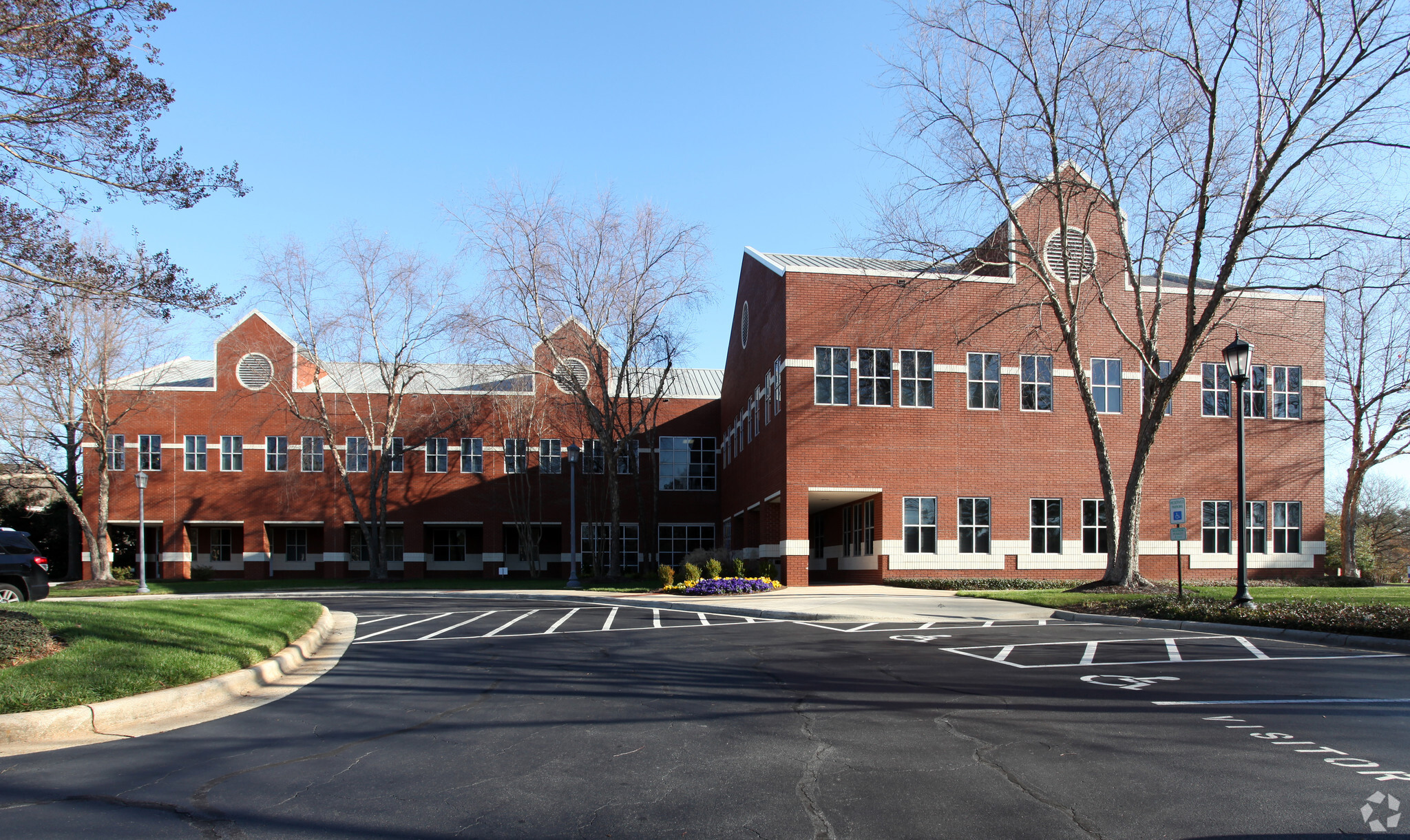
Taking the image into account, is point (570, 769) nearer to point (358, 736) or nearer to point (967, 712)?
point (358, 736)

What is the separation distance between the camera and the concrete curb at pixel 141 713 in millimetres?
7180

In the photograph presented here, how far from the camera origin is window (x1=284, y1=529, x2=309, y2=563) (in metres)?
47.0

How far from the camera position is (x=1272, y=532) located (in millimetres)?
31562

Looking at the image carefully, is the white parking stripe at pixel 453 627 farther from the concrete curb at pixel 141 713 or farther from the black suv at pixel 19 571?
the black suv at pixel 19 571

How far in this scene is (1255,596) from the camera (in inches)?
794

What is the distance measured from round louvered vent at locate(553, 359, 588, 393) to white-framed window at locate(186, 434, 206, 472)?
17.4 meters

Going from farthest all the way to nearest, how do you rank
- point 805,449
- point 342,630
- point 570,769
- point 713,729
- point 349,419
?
1. point 349,419
2. point 805,449
3. point 342,630
4. point 713,729
5. point 570,769

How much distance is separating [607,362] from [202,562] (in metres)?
22.5

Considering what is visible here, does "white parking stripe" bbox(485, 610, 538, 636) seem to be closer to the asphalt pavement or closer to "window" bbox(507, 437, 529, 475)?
the asphalt pavement

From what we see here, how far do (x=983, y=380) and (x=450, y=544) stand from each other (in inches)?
1162

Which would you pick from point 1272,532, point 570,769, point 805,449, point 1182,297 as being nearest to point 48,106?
point 570,769

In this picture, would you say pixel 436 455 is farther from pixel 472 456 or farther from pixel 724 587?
pixel 724 587

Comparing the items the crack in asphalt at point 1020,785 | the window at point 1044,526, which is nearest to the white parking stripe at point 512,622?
the crack in asphalt at point 1020,785

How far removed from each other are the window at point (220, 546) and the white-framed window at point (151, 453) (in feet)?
14.0
